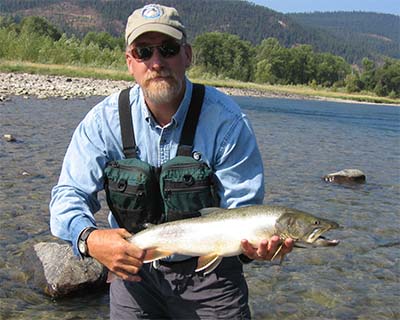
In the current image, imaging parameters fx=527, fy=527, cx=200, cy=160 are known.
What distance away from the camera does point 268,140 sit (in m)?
21.3

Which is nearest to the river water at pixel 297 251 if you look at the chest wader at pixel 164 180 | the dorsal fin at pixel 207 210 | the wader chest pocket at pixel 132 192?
the wader chest pocket at pixel 132 192

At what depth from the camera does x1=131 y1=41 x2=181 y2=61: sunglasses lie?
10.7 ft

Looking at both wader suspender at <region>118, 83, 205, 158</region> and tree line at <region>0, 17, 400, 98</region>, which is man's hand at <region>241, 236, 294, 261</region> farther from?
tree line at <region>0, 17, 400, 98</region>

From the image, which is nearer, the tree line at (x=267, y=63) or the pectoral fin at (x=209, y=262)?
the pectoral fin at (x=209, y=262)

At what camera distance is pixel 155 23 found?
3.20 m

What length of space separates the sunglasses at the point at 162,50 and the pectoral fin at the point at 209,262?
49.2 inches

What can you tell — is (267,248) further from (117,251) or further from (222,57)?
(222,57)

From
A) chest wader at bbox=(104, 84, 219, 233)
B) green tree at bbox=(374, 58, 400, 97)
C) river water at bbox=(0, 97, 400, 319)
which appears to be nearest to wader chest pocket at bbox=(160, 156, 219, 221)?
chest wader at bbox=(104, 84, 219, 233)

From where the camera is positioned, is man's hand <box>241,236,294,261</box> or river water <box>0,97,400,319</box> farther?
river water <box>0,97,400,319</box>

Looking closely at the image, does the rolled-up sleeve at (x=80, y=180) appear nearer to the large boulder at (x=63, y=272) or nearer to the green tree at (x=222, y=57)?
the large boulder at (x=63, y=272)

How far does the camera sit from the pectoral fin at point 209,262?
3090 mm

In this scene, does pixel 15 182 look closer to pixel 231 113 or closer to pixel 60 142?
pixel 60 142

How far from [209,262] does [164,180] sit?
60cm

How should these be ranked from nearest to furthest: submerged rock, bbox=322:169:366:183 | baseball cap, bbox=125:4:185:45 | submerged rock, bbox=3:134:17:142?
baseball cap, bbox=125:4:185:45 → submerged rock, bbox=322:169:366:183 → submerged rock, bbox=3:134:17:142
